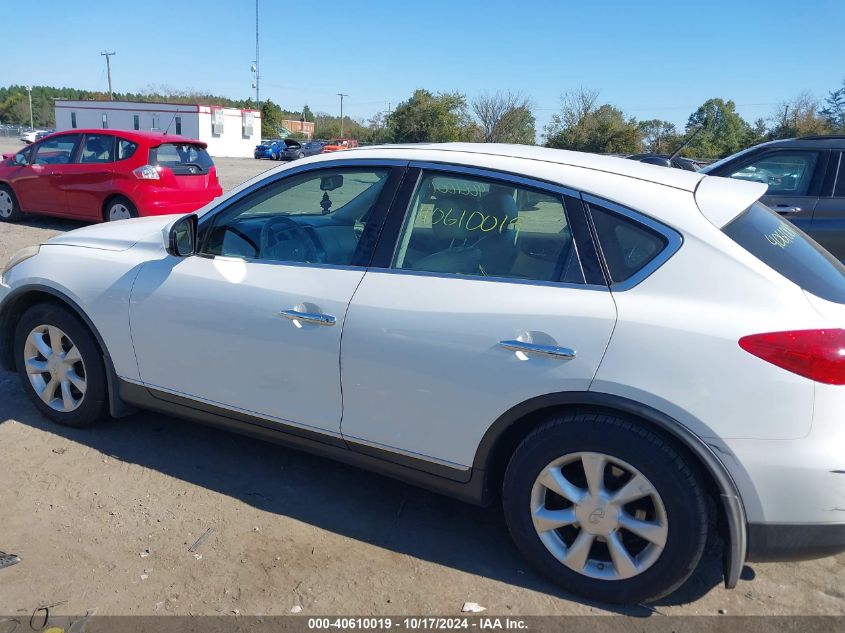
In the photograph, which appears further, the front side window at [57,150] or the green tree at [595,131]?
the green tree at [595,131]

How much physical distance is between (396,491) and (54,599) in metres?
1.57

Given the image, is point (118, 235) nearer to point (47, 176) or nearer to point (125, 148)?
point (125, 148)

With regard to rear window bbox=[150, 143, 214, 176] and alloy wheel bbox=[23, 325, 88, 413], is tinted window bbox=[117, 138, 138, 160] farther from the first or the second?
alloy wheel bbox=[23, 325, 88, 413]

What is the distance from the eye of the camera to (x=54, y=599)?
2.60m

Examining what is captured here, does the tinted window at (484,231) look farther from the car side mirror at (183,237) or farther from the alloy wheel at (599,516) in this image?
the car side mirror at (183,237)

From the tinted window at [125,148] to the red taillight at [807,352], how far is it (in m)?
9.98

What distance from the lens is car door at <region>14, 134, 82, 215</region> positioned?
10641 millimetres

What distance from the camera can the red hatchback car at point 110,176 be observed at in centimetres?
1012

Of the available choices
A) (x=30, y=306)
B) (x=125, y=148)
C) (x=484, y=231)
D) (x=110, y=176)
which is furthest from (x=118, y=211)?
(x=484, y=231)

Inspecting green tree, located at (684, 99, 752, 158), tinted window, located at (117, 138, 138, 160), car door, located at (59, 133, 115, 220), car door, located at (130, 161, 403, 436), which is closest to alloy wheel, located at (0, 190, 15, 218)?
car door, located at (59, 133, 115, 220)

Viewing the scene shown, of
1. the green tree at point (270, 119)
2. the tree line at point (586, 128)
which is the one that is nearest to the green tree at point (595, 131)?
the tree line at point (586, 128)

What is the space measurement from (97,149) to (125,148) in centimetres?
54

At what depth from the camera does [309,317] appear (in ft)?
9.62

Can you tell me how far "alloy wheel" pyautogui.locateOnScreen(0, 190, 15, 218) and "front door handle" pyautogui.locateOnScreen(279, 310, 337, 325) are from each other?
10.6m
